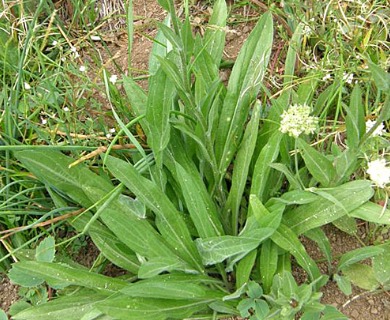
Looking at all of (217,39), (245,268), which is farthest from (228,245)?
(217,39)

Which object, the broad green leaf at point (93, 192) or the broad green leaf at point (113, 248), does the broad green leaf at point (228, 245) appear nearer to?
the broad green leaf at point (93, 192)

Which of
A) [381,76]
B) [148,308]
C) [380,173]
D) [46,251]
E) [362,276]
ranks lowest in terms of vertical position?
[362,276]

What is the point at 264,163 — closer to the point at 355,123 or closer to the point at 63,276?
the point at 355,123

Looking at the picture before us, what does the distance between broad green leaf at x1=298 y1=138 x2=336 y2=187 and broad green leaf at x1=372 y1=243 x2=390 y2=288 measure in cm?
30

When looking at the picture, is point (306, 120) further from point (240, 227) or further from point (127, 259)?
point (127, 259)

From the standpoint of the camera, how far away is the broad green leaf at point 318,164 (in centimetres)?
170

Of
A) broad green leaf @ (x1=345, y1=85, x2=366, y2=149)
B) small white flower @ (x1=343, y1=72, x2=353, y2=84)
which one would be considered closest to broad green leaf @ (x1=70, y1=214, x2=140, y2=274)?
broad green leaf @ (x1=345, y1=85, x2=366, y2=149)

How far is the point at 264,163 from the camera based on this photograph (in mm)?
1843

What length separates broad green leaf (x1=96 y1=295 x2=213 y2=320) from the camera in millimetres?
1675

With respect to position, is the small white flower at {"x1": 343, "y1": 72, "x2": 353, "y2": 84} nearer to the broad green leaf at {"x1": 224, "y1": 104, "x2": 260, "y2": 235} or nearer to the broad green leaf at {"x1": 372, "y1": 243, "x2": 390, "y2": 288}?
the broad green leaf at {"x1": 224, "y1": 104, "x2": 260, "y2": 235}

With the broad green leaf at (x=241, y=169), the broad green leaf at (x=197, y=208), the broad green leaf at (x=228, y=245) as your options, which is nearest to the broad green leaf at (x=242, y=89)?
the broad green leaf at (x=241, y=169)

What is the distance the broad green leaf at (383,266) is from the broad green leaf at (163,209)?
57 centimetres

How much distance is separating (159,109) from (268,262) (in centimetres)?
61

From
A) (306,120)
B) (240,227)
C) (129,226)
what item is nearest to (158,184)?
(129,226)
